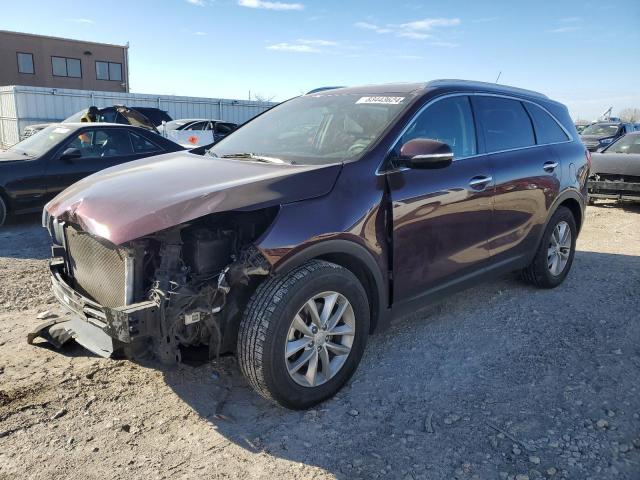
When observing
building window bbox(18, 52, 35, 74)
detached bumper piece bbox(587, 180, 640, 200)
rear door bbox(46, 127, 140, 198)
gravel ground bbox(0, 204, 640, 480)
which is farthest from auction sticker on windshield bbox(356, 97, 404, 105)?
building window bbox(18, 52, 35, 74)

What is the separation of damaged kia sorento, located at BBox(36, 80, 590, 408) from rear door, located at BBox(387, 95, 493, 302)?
1 cm

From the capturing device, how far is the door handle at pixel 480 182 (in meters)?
3.91

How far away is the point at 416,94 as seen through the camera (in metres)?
3.72

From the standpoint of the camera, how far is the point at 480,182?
3.96 metres

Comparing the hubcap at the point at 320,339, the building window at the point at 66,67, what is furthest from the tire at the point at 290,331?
the building window at the point at 66,67

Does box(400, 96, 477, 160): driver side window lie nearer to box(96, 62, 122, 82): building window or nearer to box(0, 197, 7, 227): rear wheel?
box(0, 197, 7, 227): rear wheel

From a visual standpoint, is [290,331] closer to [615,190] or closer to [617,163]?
[615,190]

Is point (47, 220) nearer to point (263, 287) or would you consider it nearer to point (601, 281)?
point (263, 287)

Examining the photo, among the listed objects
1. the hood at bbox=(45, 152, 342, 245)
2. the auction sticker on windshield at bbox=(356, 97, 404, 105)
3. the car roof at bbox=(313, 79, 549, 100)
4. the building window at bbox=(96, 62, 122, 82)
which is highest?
the building window at bbox=(96, 62, 122, 82)

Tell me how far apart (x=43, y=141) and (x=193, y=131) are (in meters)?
9.00

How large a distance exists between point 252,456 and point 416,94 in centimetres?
258

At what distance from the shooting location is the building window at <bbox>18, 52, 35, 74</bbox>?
37625 millimetres

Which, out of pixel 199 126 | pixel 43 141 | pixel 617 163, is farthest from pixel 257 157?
pixel 199 126

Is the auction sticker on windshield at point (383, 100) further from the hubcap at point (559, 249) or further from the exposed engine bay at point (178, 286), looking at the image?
the hubcap at point (559, 249)
